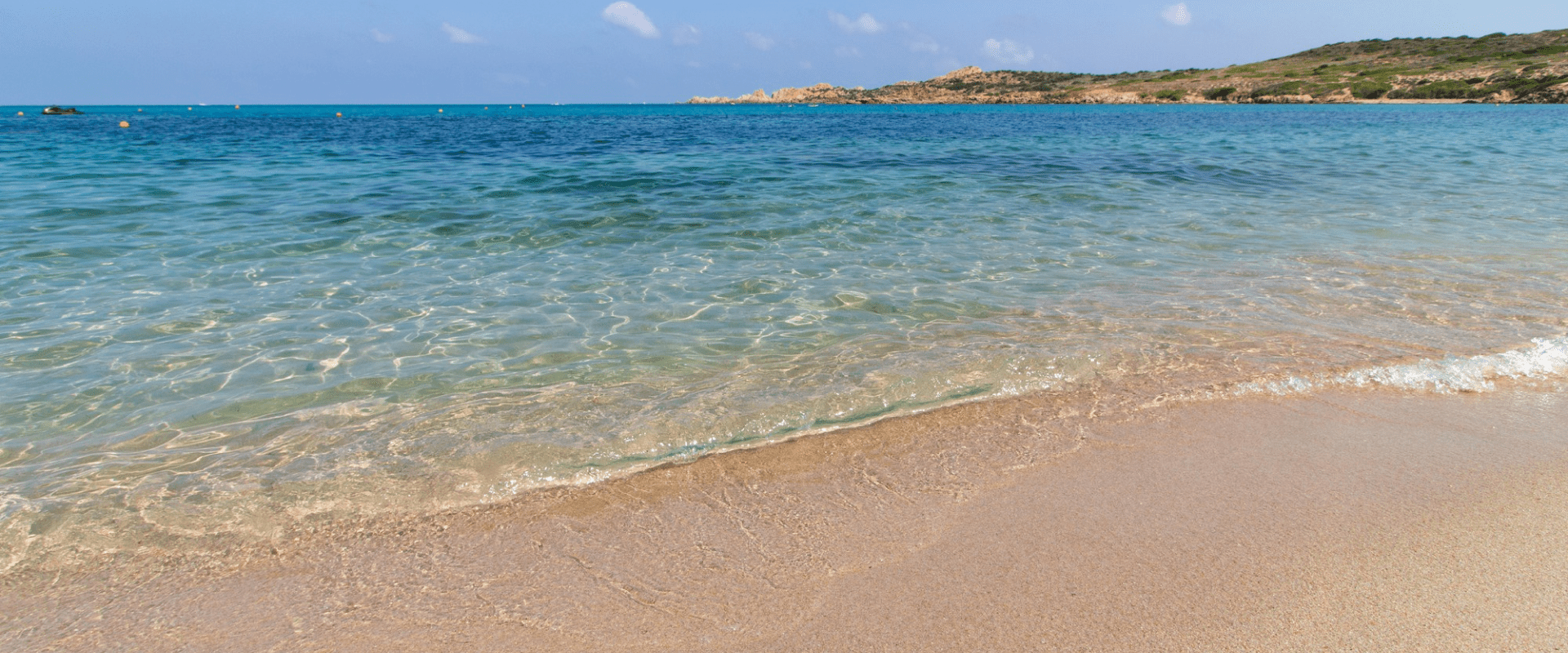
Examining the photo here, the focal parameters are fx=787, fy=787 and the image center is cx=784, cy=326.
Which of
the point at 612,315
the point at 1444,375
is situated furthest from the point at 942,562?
the point at 612,315

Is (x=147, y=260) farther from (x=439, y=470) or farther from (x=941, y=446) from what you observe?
(x=941, y=446)

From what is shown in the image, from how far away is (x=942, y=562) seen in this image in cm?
309

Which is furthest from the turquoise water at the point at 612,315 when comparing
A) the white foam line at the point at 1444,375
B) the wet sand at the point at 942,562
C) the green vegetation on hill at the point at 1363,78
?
the green vegetation on hill at the point at 1363,78

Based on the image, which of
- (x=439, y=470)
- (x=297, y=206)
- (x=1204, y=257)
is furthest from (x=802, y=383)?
(x=297, y=206)

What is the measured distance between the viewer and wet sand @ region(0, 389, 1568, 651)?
2.69m

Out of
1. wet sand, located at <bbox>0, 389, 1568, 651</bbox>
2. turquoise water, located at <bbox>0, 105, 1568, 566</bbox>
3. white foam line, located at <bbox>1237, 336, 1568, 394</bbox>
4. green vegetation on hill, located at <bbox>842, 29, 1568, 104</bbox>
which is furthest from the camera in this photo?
green vegetation on hill, located at <bbox>842, 29, 1568, 104</bbox>

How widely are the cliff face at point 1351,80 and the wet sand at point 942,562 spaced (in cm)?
7512

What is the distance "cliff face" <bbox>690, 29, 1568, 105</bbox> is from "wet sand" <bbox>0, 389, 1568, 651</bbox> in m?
75.1

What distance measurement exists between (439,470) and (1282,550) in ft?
12.4

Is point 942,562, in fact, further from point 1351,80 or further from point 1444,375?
point 1351,80

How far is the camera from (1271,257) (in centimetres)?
849

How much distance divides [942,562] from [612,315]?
418 centimetres

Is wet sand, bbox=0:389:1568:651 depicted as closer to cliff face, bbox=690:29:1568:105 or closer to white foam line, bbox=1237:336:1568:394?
white foam line, bbox=1237:336:1568:394

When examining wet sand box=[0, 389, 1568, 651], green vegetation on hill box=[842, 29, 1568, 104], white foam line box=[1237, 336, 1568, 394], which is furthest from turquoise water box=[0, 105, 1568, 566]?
green vegetation on hill box=[842, 29, 1568, 104]
